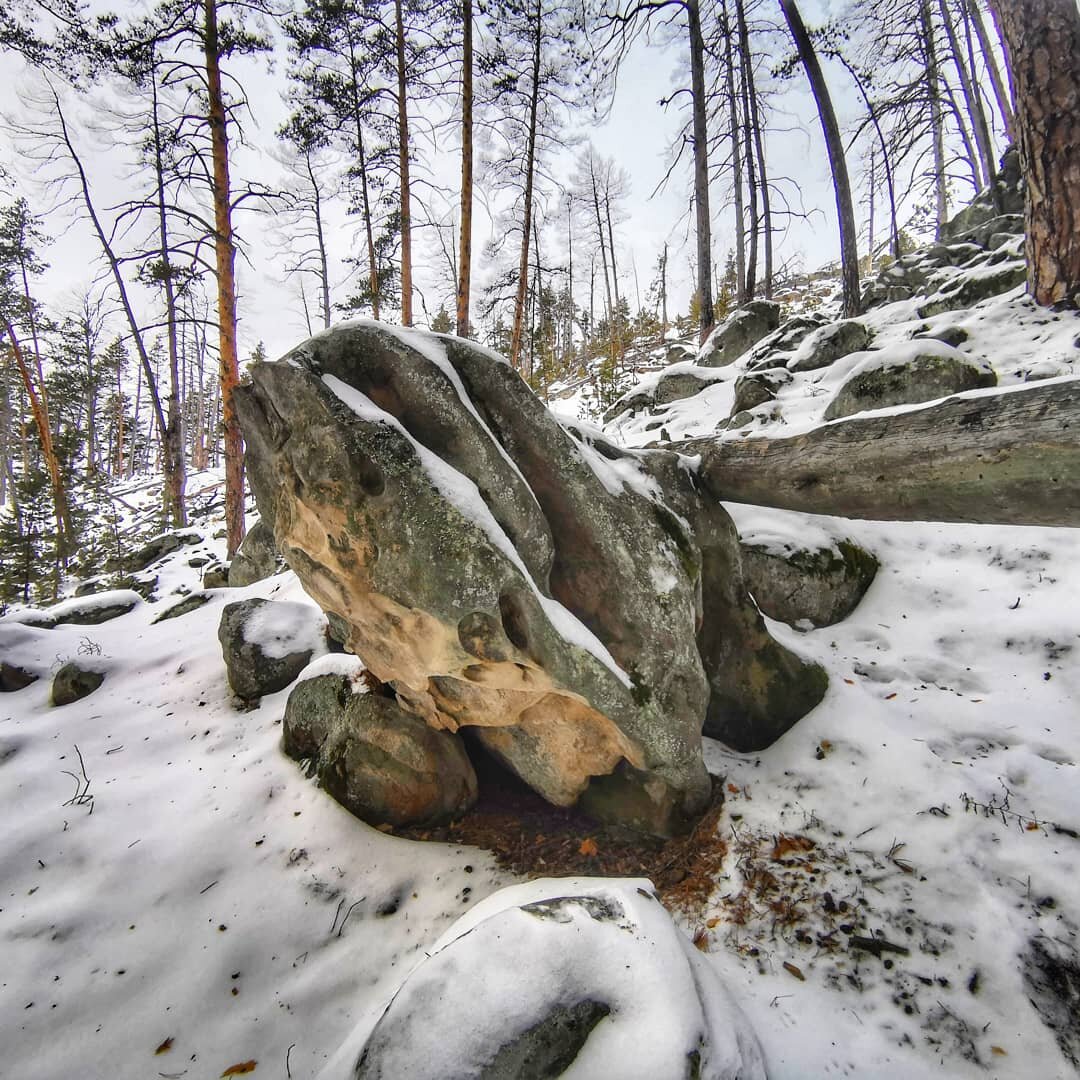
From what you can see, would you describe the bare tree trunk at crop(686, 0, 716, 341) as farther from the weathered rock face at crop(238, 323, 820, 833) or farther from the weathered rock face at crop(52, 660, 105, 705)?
the weathered rock face at crop(52, 660, 105, 705)

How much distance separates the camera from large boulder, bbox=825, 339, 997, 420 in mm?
5461

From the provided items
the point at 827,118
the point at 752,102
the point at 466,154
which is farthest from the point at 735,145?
the point at 466,154

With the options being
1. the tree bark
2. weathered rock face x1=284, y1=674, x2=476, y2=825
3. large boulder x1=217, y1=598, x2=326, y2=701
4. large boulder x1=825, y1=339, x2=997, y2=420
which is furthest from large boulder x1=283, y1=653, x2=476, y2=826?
the tree bark

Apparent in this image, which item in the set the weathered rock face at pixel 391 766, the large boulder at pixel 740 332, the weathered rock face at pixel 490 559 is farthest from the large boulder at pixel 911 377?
the large boulder at pixel 740 332

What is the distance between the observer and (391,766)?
129 inches

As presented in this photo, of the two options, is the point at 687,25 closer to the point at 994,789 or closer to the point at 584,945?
the point at 994,789

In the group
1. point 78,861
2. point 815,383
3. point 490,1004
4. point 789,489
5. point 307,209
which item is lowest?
point 78,861

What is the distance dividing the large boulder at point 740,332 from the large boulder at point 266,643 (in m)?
12.2

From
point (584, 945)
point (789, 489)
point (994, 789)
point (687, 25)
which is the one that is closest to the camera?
point (584, 945)

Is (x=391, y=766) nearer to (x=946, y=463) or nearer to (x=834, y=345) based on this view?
(x=946, y=463)

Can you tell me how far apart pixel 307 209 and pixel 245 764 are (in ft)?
68.0

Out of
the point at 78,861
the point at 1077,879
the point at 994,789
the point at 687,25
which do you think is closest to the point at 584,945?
the point at 1077,879

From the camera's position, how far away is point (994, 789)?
2766mm

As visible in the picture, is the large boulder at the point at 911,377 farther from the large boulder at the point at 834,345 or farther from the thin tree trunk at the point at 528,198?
the thin tree trunk at the point at 528,198
